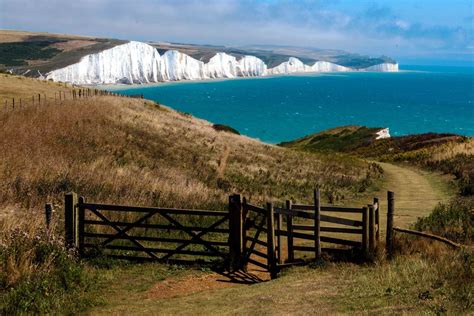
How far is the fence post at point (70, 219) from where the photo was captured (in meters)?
14.2

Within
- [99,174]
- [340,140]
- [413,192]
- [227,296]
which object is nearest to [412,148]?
[340,140]

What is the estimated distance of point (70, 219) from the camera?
14344 millimetres

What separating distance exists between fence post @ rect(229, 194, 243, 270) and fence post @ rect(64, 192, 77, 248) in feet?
14.3

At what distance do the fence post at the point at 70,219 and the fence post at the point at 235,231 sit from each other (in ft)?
14.3

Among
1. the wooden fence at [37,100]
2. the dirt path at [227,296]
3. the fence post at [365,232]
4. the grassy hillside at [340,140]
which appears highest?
the wooden fence at [37,100]

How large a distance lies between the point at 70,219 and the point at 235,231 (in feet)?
15.2

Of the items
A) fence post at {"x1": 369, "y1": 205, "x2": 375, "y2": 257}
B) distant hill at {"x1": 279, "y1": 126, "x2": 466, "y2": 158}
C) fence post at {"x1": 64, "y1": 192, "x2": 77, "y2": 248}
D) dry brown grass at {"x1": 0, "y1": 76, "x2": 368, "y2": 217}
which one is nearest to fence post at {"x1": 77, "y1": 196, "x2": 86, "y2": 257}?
fence post at {"x1": 64, "y1": 192, "x2": 77, "y2": 248}

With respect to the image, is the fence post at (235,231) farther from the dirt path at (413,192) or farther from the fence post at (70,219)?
the dirt path at (413,192)

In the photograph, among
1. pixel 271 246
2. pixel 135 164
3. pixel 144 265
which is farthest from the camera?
pixel 135 164

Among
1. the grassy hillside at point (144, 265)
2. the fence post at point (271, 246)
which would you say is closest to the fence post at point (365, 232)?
the grassy hillside at point (144, 265)

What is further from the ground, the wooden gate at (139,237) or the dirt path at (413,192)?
the wooden gate at (139,237)

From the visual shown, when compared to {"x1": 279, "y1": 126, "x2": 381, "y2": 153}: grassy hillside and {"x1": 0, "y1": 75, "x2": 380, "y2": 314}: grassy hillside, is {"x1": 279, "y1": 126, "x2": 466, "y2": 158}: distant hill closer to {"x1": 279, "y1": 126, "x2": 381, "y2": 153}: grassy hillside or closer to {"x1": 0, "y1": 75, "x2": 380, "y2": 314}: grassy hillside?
{"x1": 279, "y1": 126, "x2": 381, "y2": 153}: grassy hillside

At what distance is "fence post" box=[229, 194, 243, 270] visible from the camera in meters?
14.2

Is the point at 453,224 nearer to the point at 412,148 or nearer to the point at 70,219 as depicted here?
the point at 70,219
